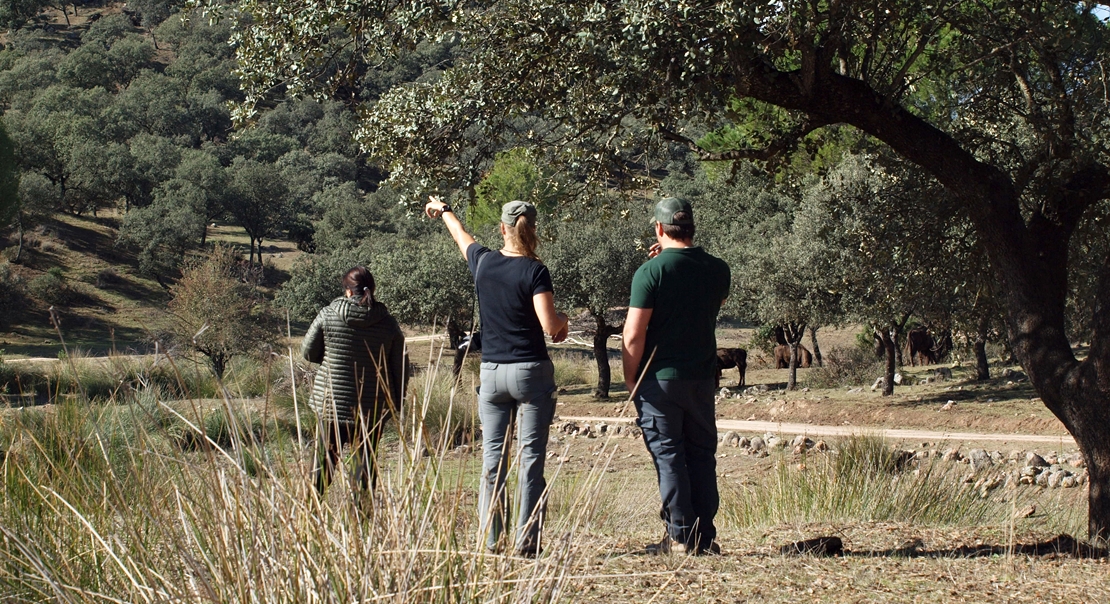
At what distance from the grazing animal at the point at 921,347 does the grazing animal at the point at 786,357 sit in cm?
310

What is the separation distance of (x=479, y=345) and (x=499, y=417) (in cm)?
34

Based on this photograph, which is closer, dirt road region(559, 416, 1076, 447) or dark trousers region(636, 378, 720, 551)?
dark trousers region(636, 378, 720, 551)

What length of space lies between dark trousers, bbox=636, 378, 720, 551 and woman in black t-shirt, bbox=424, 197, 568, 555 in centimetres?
48

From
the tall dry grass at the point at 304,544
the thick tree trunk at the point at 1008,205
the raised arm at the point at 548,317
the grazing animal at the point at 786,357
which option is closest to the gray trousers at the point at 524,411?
the raised arm at the point at 548,317

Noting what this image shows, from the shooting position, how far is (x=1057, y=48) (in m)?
7.21

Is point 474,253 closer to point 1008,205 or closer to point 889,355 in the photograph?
point 1008,205

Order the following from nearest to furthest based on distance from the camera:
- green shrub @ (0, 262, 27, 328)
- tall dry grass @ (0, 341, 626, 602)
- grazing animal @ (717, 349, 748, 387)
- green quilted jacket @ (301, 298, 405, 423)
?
1. tall dry grass @ (0, 341, 626, 602)
2. green quilted jacket @ (301, 298, 405, 423)
3. grazing animal @ (717, 349, 748, 387)
4. green shrub @ (0, 262, 27, 328)

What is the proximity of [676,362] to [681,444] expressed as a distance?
1.30 feet

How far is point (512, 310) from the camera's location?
429cm

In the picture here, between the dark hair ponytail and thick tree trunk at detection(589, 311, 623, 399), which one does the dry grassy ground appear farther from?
thick tree trunk at detection(589, 311, 623, 399)

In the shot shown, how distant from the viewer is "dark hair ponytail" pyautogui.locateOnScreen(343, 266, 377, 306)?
5441mm

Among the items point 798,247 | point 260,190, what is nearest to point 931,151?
point 798,247

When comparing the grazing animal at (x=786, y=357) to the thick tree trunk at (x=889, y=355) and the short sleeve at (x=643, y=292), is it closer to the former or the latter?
the thick tree trunk at (x=889, y=355)

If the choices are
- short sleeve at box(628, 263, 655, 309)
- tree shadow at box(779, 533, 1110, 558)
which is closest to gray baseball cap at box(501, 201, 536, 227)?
short sleeve at box(628, 263, 655, 309)
